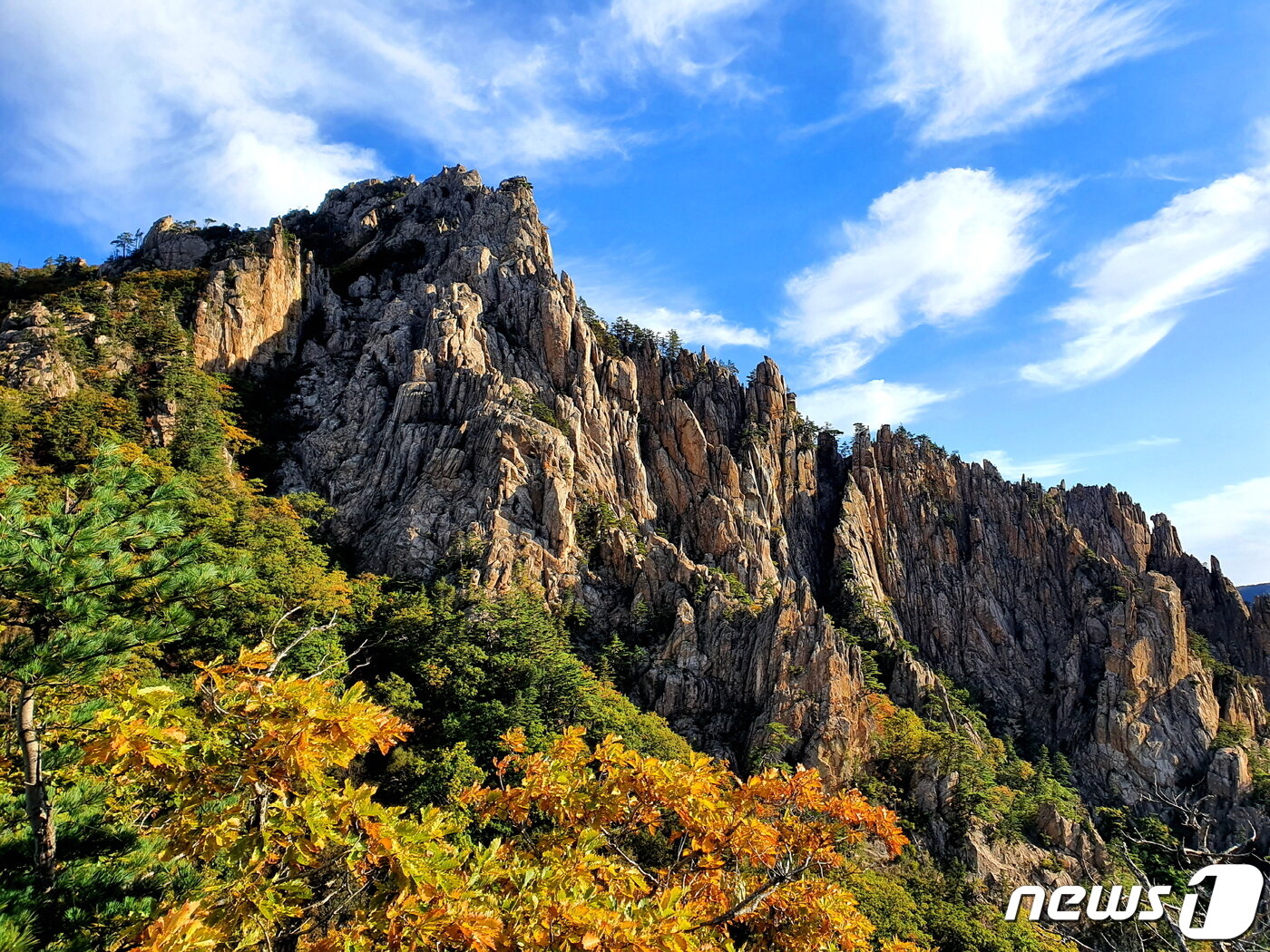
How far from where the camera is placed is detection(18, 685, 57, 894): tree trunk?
4.28 meters

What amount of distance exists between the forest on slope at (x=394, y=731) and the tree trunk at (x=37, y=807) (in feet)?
0.10

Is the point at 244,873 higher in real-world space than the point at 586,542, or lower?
lower

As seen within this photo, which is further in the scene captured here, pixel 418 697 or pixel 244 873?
pixel 418 697

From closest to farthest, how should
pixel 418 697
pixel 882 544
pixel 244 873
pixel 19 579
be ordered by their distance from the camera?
pixel 244 873, pixel 19 579, pixel 418 697, pixel 882 544

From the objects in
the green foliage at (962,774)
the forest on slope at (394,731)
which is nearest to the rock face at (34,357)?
the forest on slope at (394,731)

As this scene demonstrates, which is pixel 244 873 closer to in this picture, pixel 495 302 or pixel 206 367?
pixel 206 367

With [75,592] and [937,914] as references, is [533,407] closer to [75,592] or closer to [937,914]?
[937,914]

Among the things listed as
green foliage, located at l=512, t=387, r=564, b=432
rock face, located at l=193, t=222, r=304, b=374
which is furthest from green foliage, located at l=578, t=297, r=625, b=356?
rock face, located at l=193, t=222, r=304, b=374

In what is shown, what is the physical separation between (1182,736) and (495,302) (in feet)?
215

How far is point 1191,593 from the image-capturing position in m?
66.8

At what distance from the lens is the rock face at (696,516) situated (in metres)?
36.3

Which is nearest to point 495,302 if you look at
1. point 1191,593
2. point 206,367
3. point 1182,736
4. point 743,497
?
point 206,367

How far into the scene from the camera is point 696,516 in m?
52.6

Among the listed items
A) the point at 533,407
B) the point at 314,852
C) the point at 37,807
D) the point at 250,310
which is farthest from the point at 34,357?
the point at 314,852
